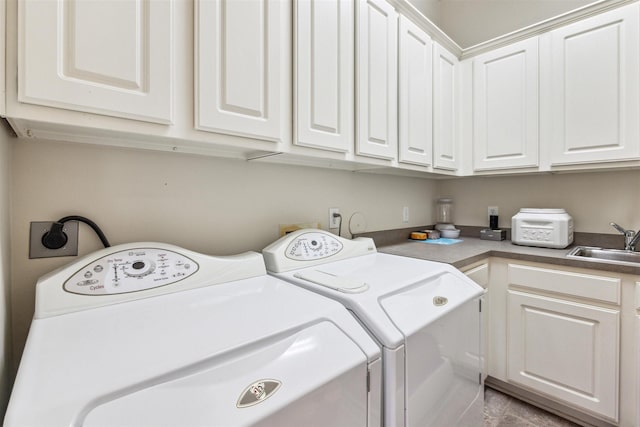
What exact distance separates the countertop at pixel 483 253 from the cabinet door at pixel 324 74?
2.65 ft

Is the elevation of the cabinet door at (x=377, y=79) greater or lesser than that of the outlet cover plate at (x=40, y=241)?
greater

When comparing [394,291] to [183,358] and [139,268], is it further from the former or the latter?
[139,268]

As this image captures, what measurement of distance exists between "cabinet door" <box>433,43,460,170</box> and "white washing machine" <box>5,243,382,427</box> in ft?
5.13

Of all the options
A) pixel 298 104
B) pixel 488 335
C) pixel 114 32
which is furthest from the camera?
pixel 488 335

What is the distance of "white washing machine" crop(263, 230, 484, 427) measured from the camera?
82 cm

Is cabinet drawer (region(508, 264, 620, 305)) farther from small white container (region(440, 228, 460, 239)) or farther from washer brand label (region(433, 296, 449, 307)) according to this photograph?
washer brand label (region(433, 296, 449, 307))

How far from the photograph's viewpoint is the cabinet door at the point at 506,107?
1.95 metres

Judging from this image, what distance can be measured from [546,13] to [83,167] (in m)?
3.08

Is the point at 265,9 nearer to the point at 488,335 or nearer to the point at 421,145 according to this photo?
the point at 421,145

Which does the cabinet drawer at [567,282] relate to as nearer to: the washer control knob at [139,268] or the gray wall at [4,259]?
the washer control knob at [139,268]

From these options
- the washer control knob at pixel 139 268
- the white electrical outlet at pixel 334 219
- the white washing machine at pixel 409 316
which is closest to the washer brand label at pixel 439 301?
the white washing machine at pixel 409 316

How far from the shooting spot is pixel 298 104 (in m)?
1.18

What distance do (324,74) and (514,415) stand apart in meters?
2.15

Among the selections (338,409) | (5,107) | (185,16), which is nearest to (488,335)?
(338,409)
